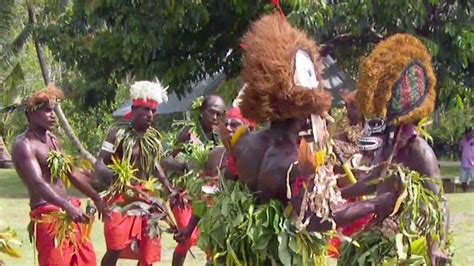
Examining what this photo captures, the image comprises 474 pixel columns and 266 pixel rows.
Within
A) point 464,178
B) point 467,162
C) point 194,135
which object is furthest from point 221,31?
point 194,135

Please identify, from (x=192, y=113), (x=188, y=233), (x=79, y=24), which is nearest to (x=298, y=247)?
(x=188, y=233)

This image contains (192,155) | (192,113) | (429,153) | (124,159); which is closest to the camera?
(429,153)

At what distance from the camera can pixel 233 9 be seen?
14875 millimetres

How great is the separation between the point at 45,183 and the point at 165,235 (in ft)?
17.0

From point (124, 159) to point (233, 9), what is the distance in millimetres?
7551

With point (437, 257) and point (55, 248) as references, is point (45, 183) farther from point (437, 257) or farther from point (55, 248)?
point (437, 257)

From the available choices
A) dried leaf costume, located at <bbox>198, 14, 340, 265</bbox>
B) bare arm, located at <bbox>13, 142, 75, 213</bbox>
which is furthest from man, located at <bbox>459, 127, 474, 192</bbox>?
dried leaf costume, located at <bbox>198, 14, 340, 265</bbox>

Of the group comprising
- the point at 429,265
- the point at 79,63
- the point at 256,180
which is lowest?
the point at 429,265

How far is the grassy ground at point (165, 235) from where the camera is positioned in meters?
9.66

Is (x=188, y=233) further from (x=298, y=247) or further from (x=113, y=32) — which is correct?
(x=113, y=32)

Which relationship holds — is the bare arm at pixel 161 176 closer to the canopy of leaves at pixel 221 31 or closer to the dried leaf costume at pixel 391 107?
the dried leaf costume at pixel 391 107

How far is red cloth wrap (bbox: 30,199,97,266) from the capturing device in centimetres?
689

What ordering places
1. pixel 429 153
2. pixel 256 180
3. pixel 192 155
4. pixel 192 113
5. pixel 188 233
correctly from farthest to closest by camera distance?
1. pixel 192 113
2. pixel 192 155
3. pixel 188 233
4. pixel 429 153
5. pixel 256 180

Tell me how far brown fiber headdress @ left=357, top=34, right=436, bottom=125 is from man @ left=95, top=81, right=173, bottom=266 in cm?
270
